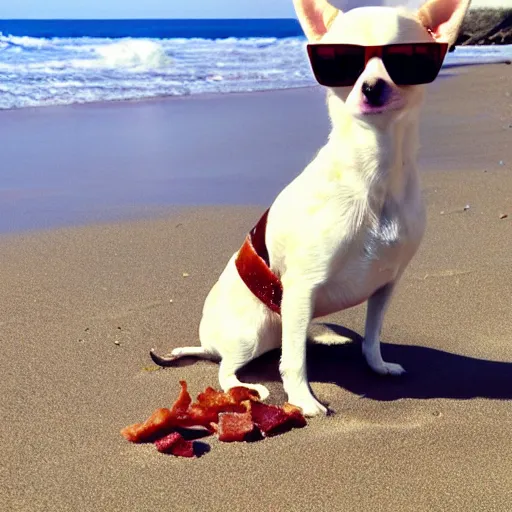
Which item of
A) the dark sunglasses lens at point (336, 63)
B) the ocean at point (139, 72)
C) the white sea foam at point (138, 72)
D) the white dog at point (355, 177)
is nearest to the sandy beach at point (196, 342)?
the white dog at point (355, 177)

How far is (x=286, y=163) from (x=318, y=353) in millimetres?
4602

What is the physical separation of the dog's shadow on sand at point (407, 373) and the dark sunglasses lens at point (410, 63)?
51.6 inches

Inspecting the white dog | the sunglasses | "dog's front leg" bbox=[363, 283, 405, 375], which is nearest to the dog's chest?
the white dog

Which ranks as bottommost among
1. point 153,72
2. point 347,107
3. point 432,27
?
point 153,72

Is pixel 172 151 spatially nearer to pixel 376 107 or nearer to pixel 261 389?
pixel 261 389

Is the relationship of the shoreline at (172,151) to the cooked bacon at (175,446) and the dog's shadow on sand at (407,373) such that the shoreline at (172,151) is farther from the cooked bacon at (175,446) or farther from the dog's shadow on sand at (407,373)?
the cooked bacon at (175,446)

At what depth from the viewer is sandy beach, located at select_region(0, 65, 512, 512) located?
2771mm

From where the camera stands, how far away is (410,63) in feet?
9.62

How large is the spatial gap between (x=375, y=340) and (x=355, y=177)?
900 millimetres

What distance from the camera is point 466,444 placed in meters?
3.02

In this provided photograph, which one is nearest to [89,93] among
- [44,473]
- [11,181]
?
[11,181]

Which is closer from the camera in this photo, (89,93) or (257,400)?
(257,400)

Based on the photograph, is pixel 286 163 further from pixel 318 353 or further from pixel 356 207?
pixel 356 207

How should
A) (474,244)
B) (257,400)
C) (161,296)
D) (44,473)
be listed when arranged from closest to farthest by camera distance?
(44,473)
(257,400)
(161,296)
(474,244)
